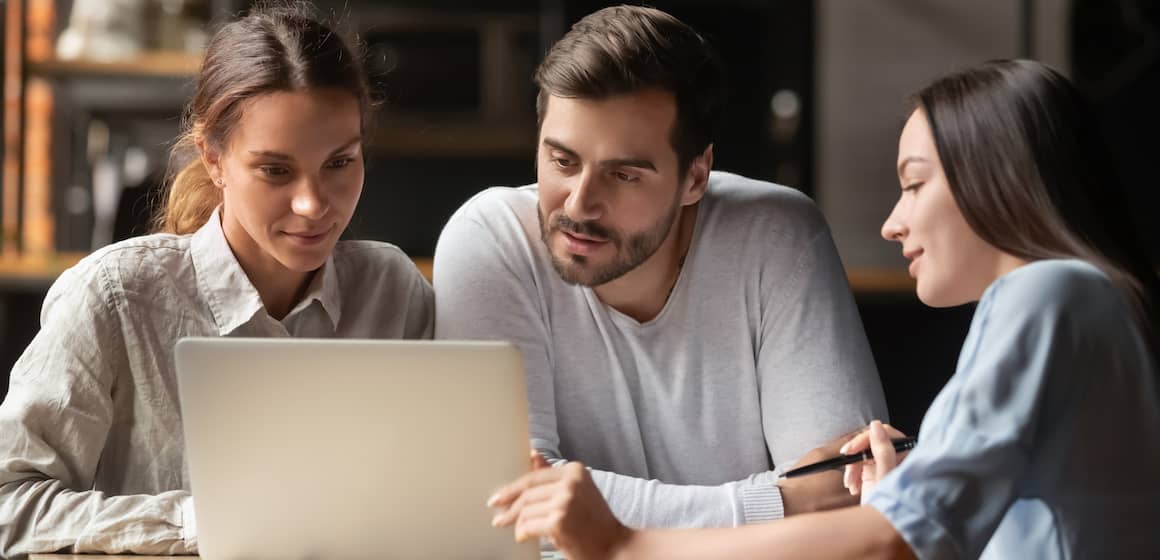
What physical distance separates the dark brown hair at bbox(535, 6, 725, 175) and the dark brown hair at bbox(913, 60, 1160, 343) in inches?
23.6

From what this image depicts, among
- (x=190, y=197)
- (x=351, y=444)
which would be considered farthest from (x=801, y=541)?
(x=190, y=197)

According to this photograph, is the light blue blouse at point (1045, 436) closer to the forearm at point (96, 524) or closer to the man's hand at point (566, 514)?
the man's hand at point (566, 514)

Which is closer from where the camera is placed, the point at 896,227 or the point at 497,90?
the point at 896,227

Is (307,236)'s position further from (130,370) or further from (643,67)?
(643,67)

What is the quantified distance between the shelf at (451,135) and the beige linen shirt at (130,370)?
9.15ft

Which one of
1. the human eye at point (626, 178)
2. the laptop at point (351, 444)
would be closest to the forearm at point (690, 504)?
the laptop at point (351, 444)

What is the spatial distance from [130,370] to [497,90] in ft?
10.1

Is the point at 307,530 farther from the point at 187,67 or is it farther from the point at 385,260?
the point at 187,67

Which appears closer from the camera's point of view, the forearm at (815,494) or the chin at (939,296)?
the chin at (939,296)

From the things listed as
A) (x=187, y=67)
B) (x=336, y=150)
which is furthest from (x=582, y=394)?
(x=187, y=67)

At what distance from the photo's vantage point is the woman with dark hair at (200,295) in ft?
4.66

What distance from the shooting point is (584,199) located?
5.44 feet

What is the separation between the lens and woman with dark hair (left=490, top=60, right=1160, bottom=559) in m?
1.01

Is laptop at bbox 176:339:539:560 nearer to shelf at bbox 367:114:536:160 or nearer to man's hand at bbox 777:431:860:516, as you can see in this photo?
man's hand at bbox 777:431:860:516
